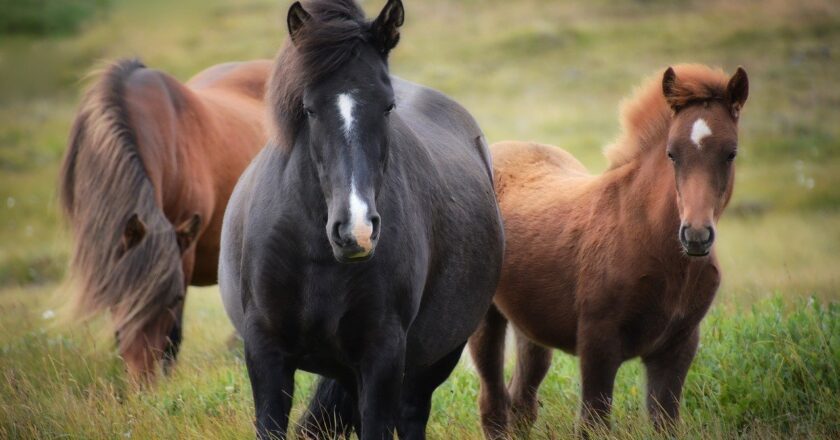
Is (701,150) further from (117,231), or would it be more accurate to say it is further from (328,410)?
(117,231)

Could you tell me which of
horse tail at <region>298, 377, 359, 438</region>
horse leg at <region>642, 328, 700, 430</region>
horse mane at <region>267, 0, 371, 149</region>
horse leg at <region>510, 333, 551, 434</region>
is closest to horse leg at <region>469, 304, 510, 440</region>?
horse leg at <region>510, 333, 551, 434</region>

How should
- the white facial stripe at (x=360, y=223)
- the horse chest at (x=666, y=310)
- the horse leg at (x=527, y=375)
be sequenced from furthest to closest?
the horse leg at (x=527, y=375), the horse chest at (x=666, y=310), the white facial stripe at (x=360, y=223)

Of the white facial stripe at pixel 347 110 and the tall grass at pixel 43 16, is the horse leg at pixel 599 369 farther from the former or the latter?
the tall grass at pixel 43 16

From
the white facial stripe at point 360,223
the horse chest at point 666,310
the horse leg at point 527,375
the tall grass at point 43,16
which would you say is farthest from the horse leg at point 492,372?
the tall grass at point 43,16

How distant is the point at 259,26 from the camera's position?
117 ft

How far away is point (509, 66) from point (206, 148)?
78.5ft

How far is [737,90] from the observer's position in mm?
4395

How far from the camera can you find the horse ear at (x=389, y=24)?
330cm

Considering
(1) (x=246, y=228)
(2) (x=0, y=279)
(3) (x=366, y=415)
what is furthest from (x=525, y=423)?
(2) (x=0, y=279)

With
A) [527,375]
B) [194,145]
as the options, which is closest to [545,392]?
[527,375]

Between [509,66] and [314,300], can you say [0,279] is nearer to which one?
[314,300]

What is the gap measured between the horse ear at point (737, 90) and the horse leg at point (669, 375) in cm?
111

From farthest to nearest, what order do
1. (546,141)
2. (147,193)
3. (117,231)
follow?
(546,141) < (147,193) < (117,231)

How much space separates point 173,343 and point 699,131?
12.0 ft
